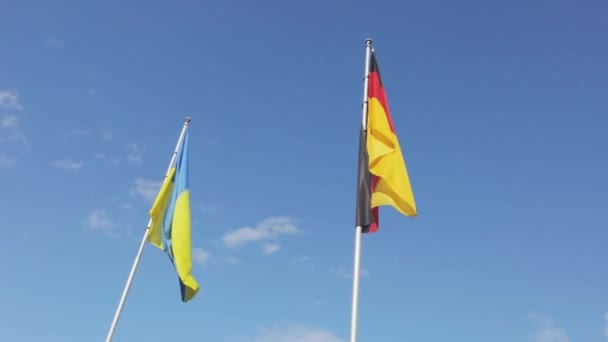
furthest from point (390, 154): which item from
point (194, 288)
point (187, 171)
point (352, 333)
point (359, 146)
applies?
point (187, 171)

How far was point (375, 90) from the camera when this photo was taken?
54.1 ft

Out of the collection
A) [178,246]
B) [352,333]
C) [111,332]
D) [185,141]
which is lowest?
[352,333]

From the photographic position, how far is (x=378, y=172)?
49.3ft

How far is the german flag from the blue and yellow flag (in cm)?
844

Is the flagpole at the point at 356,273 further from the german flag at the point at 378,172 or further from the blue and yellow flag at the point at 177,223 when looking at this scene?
the blue and yellow flag at the point at 177,223

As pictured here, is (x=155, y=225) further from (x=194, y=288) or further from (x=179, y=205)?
(x=194, y=288)

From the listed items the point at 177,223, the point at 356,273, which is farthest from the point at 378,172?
the point at 177,223

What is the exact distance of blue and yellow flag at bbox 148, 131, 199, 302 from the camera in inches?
797

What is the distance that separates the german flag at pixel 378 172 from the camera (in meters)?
14.3

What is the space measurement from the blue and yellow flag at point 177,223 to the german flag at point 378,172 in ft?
27.7

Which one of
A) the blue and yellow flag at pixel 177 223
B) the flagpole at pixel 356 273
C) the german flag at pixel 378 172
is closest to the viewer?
the flagpole at pixel 356 273

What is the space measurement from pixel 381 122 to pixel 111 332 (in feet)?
39.9

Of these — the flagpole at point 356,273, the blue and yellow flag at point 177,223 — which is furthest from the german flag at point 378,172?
the blue and yellow flag at point 177,223

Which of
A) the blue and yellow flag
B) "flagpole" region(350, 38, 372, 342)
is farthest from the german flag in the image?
the blue and yellow flag
